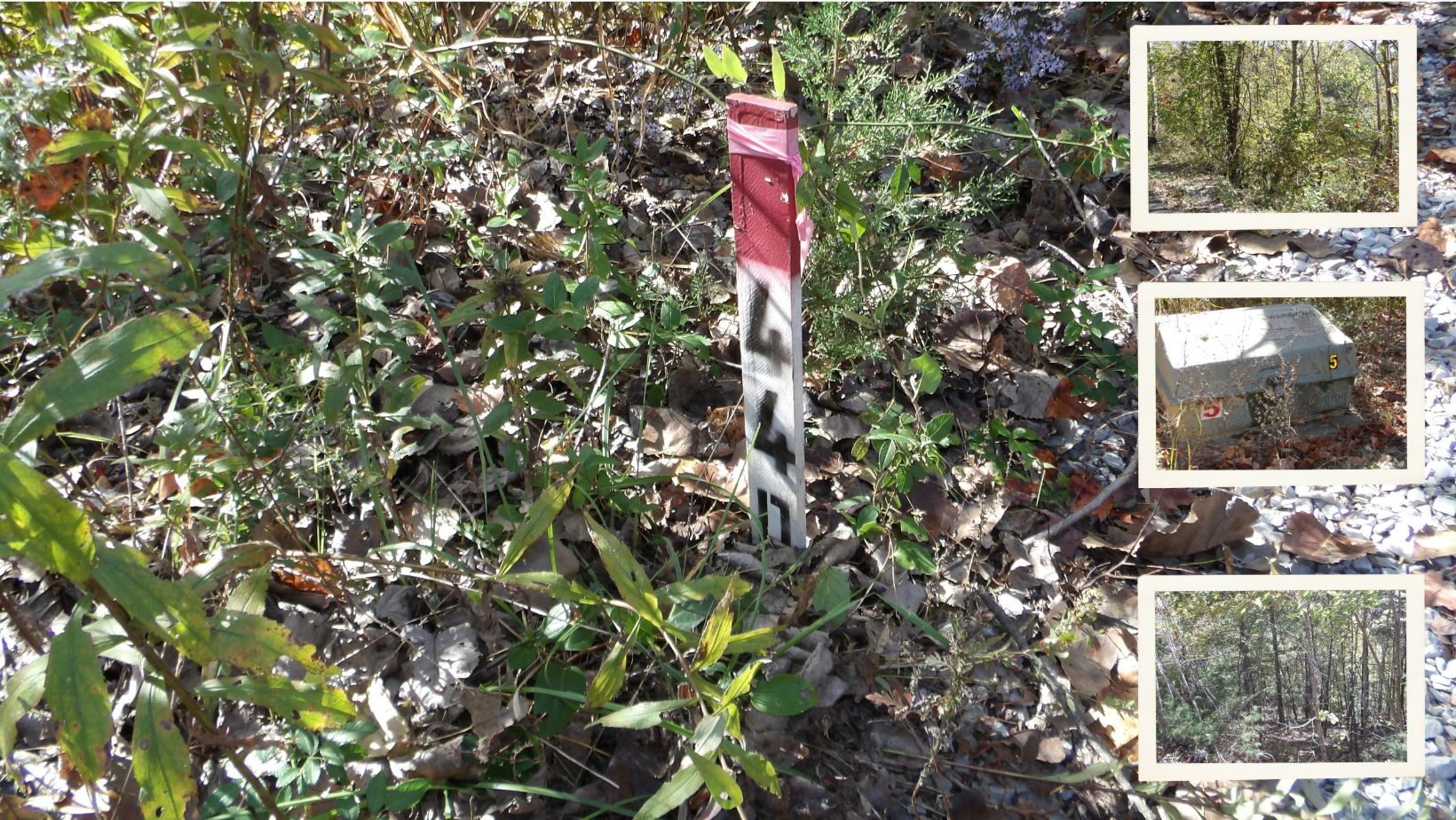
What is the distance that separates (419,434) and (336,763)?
0.84m

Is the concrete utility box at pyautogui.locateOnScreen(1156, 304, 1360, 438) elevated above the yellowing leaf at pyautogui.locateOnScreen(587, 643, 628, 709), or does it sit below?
above

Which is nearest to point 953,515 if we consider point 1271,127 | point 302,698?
point 1271,127

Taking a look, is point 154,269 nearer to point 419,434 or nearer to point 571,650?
point 571,650

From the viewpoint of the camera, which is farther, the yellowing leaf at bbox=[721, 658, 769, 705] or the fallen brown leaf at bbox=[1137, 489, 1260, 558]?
the fallen brown leaf at bbox=[1137, 489, 1260, 558]

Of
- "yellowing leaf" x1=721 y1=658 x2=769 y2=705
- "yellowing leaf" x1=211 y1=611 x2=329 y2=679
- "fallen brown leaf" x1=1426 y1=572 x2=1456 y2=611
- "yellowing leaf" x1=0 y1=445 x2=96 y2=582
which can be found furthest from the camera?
"fallen brown leaf" x1=1426 y1=572 x2=1456 y2=611

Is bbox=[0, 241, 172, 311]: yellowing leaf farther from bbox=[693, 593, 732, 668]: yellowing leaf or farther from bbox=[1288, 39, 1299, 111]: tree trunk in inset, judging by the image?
bbox=[1288, 39, 1299, 111]: tree trunk in inset

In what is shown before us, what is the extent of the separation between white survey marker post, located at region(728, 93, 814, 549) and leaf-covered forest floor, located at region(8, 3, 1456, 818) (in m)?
0.12

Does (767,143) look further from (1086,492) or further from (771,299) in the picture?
(1086,492)

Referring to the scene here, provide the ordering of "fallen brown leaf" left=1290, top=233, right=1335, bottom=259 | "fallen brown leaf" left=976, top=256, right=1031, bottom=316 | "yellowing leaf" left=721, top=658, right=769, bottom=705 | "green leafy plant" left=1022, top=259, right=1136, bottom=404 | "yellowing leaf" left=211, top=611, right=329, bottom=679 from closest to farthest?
"yellowing leaf" left=211, top=611, right=329, bottom=679 < "yellowing leaf" left=721, top=658, right=769, bottom=705 < "green leafy plant" left=1022, top=259, right=1136, bottom=404 < "fallen brown leaf" left=1290, top=233, right=1335, bottom=259 < "fallen brown leaf" left=976, top=256, right=1031, bottom=316

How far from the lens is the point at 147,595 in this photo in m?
1.10

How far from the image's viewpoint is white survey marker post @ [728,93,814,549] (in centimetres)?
165

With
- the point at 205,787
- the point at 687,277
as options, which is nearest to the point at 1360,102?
the point at 687,277

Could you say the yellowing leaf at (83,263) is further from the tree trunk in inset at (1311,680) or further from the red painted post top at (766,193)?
the tree trunk in inset at (1311,680)

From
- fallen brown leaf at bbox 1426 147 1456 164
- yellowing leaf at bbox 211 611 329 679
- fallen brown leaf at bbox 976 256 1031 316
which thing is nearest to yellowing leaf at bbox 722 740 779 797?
yellowing leaf at bbox 211 611 329 679
